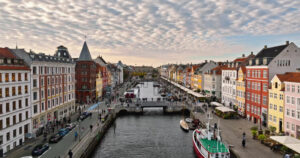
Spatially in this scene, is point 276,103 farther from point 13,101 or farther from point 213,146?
point 13,101

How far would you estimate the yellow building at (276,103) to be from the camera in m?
41.0

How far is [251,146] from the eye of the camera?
35.3 m

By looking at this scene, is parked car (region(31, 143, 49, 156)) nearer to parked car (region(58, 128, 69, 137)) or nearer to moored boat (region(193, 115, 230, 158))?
parked car (region(58, 128, 69, 137))

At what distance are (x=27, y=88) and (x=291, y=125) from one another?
45.3m

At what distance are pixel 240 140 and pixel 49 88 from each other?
3903 cm

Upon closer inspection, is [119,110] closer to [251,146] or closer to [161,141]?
[161,141]

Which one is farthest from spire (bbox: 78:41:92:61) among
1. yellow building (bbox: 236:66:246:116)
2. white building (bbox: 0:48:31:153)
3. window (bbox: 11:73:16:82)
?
yellow building (bbox: 236:66:246:116)

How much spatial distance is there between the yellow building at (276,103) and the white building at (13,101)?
1760 inches

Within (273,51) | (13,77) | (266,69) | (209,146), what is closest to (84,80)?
(13,77)

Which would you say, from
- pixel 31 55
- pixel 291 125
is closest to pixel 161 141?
pixel 291 125

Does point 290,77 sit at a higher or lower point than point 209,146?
higher

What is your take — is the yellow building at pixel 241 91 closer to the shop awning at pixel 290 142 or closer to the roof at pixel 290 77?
the roof at pixel 290 77

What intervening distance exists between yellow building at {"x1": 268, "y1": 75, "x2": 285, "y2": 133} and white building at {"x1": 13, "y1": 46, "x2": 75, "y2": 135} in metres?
43.4

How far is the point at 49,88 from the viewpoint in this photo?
48156mm
